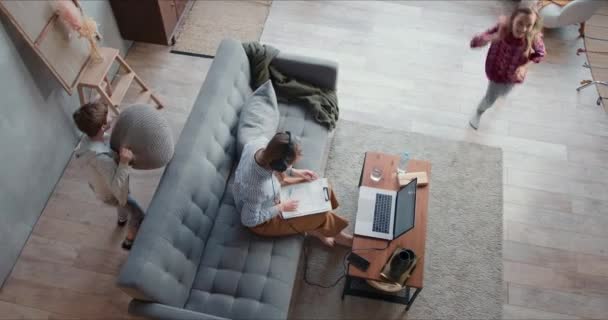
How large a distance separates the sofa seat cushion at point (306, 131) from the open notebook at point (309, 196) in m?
0.23

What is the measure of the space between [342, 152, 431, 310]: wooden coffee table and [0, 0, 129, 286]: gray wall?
2284 millimetres

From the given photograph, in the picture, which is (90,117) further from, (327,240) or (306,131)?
(327,240)

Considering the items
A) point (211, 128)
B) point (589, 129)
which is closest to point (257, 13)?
point (211, 128)

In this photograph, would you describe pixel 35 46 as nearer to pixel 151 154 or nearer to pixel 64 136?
pixel 64 136

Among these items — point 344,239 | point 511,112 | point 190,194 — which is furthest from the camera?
point 511,112

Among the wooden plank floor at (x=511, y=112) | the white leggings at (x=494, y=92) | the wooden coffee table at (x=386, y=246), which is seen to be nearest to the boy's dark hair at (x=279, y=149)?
the wooden coffee table at (x=386, y=246)

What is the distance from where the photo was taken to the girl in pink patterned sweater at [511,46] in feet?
10.3

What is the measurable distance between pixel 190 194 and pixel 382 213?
1.21 m

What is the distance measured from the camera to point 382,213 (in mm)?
2986

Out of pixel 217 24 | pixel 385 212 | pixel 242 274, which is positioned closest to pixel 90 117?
pixel 242 274

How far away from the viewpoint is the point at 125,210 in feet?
10.7

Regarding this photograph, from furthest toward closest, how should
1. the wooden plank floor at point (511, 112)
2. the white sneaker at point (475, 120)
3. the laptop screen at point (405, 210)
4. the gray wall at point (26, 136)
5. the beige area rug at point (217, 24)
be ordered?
the beige area rug at point (217, 24)
the white sneaker at point (475, 120)
the wooden plank floor at point (511, 112)
the gray wall at point (26, 136)
the laptop screen at point (405, 210)

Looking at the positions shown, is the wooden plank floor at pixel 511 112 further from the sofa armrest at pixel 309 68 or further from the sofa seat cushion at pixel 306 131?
the sofa seat cushion at pixel 306 131

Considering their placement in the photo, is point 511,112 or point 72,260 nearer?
point 72,260
